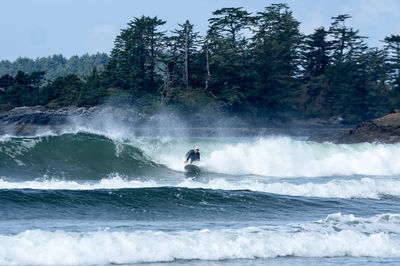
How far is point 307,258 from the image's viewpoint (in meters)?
11.5

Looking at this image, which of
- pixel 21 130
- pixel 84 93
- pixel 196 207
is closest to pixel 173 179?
pixel 196 207

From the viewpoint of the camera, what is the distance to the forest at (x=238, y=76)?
7144 cm

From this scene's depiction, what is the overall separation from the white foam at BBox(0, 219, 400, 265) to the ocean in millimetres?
20

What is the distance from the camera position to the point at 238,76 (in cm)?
7488

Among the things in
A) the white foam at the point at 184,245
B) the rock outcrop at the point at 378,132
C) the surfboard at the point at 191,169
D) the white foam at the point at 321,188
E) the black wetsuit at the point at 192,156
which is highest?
the rock outcrop at the point at 378,132

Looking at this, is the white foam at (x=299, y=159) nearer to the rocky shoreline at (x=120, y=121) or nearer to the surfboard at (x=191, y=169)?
the surfboard at (x=191, y=169)

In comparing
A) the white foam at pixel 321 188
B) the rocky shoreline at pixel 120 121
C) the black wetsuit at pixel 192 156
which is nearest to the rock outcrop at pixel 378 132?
the black wetsuit at pixel 192 156

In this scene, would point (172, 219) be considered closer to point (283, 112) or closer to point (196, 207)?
point (196, 207)

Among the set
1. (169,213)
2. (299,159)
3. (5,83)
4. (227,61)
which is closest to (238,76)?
(227,61)

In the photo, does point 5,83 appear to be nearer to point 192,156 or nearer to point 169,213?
point 192,156

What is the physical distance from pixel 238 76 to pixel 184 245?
211 feet

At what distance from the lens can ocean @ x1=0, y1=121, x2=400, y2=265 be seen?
1113 cm

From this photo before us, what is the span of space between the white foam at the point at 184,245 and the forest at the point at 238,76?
5620cm

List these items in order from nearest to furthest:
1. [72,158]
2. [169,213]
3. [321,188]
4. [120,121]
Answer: [169,213] < [321,188] < [72,158] < [120,121]
